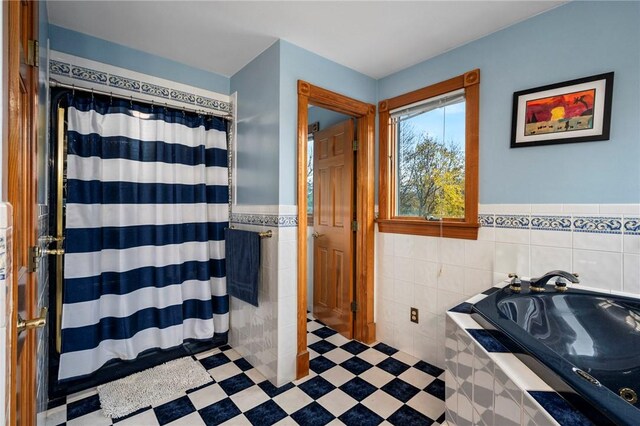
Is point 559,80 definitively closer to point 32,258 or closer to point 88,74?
point 32,258

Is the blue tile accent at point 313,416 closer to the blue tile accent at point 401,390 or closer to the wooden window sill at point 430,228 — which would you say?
the blue tile accent at point 401,390

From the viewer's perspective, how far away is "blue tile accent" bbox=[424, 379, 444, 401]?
1796mm

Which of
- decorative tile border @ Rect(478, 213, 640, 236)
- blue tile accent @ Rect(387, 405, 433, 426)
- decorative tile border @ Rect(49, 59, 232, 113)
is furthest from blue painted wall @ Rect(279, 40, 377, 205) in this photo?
blue tile accent @ Rect(387, 405, 433, 426)

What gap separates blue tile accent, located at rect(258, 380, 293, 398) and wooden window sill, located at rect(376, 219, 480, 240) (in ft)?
4.48

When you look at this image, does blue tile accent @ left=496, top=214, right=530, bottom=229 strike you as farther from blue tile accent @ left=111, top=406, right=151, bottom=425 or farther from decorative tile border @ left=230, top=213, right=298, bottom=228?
blue tile accent @ left=111, top=406, right=151, bottom=425

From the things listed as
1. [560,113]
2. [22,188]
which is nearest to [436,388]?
[560,113]

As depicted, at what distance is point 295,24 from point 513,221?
1778 mm

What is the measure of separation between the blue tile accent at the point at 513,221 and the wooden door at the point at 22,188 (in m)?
2.14

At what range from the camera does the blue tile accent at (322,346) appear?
7.81 ft

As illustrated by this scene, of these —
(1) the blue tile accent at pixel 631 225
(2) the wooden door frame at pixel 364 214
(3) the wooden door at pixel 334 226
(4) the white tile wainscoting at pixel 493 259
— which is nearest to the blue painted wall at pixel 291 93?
(2) the wooden door frame at pixel 364 214

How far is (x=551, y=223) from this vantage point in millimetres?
1618

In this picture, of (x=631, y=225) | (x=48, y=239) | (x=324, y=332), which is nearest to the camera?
(x=631, y=225)

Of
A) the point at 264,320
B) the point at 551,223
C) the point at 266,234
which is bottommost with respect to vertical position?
the point at 264,320

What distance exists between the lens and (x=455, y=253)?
2.01m
